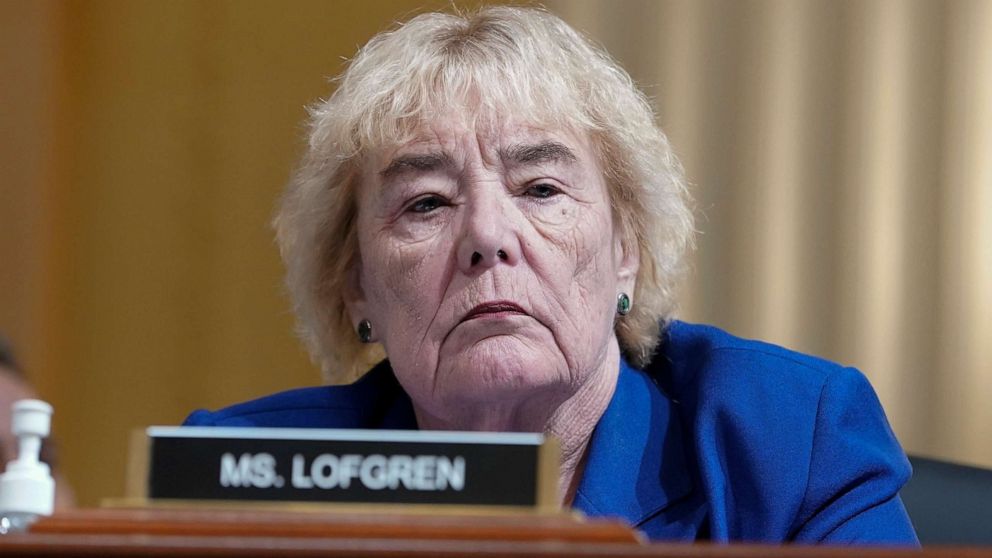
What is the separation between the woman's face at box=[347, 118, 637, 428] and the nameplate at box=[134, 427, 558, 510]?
2.24 feet

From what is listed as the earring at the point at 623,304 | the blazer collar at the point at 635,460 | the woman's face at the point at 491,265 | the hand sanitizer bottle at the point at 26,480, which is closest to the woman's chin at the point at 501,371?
the woman's face at the point at 491,265

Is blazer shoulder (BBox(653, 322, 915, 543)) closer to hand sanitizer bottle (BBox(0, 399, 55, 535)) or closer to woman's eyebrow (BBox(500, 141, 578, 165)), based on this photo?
woman's eyebrow (BBox(500, 141, 578, 165))

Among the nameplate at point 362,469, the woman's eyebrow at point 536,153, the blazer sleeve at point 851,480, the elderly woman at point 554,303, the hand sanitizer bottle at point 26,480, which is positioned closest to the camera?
the nameplate at point 362,469

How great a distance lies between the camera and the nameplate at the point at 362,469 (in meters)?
0.93

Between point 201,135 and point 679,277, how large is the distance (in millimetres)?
1653

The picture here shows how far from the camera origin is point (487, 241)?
1.64 meters

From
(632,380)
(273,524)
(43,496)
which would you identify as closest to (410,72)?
(632,380)

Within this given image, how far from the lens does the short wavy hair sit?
1769 millimetres

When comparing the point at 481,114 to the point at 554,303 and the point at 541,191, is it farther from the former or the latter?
the point at 554,303

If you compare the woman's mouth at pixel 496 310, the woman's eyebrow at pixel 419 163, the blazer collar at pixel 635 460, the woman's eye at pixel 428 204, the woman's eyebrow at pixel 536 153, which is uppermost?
the woman's eyebrow at pixel 536 153

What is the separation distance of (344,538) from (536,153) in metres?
0.94

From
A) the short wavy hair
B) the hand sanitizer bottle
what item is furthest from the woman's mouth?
the hand sanitizer bottle

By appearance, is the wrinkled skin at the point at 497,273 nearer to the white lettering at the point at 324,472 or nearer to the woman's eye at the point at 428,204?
the woman's eye at the point at 428,204

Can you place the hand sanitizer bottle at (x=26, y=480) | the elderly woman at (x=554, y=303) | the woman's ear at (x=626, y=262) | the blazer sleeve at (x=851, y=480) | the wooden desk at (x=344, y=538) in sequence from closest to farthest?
the wooden desk at (x=344, y=538)
the hand sanitizer bottle at (x=26, y=480)
the blazer sleeve at (x=851, y=480)
the elderly woman at (x=554, y=303)
the woman's ear at (x=626, y=262)
